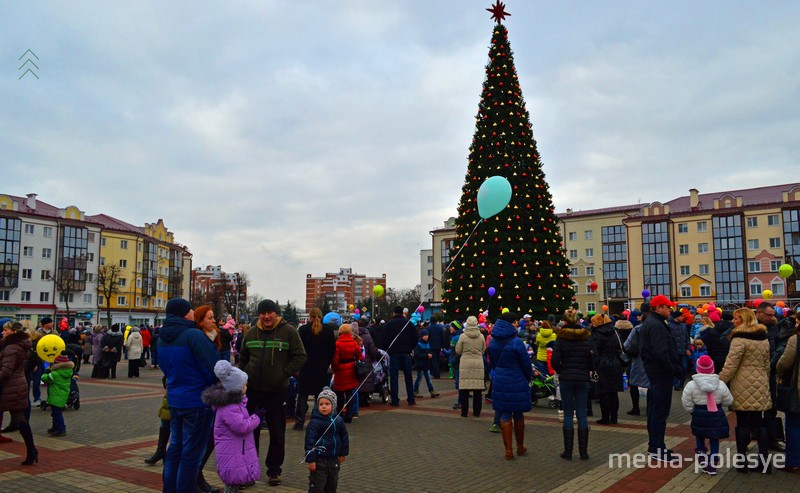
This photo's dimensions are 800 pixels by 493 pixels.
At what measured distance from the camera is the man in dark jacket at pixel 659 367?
7.21 m

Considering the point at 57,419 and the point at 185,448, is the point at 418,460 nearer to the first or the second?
the point at 185,448

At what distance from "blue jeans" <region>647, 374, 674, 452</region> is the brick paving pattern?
41 cm

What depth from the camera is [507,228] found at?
23094 millimetres

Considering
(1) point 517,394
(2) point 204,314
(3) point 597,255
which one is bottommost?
(1) point 517,394

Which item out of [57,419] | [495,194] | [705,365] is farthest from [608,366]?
[57,419]

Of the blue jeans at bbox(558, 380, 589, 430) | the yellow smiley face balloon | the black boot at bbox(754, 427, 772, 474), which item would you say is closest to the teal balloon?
the blue jeans at bbox(558, 380, 589, 430)

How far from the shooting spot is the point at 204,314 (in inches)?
256

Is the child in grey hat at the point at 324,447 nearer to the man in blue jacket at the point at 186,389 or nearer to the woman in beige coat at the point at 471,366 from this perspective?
the man in blue jacket at the point at 186,389

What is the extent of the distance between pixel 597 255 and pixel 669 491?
255 ft

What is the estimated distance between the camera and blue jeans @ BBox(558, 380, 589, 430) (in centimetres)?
756

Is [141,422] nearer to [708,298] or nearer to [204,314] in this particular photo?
[204,314]

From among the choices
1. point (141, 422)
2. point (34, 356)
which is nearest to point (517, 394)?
point (141, 422)

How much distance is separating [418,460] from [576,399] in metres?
2.28

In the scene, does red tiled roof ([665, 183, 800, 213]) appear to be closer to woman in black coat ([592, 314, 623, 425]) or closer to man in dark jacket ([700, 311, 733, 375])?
man in dark jacket ([700, 311, 733, 375])
